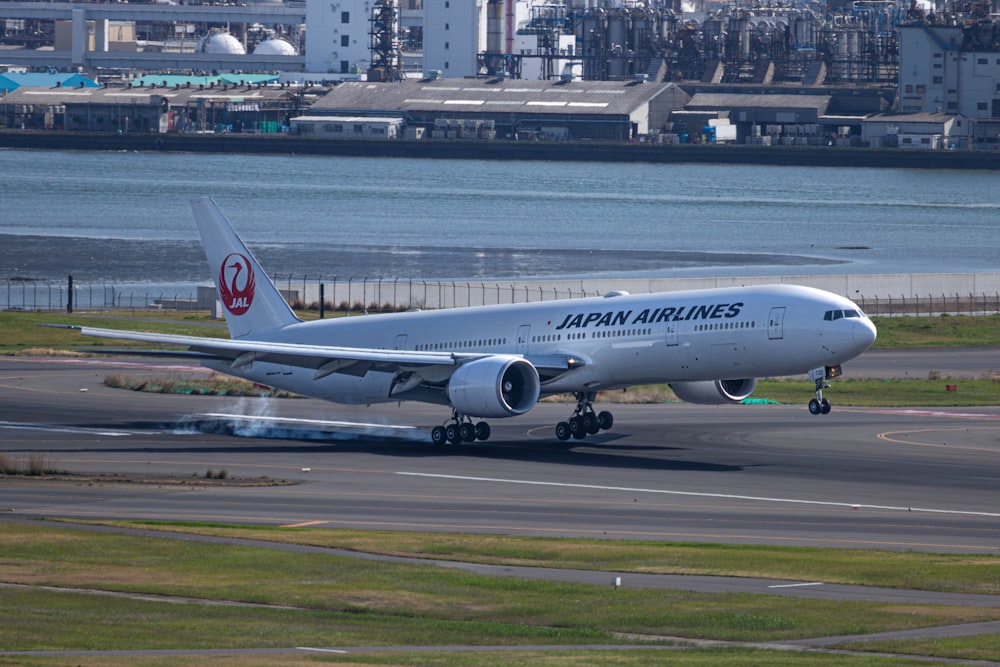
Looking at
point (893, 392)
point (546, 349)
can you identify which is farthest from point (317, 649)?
point (893, 392)

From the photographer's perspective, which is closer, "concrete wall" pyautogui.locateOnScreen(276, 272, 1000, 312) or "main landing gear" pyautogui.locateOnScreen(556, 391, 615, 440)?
"main landing gear" pyautogui.locateOnScreen(556, 391, 615, 440)

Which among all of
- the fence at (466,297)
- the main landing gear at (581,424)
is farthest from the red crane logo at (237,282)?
the fence at (466,297)

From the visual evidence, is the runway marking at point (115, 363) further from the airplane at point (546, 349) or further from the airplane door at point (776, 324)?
the airplane door at point (776, 324)

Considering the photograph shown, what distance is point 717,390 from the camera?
5788 cm

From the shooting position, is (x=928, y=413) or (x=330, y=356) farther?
(x=928, y=413)

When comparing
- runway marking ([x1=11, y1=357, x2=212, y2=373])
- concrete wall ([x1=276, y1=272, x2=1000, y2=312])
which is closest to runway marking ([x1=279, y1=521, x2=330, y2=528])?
runway marking ([x1=11, y1=357, x2=212, y2=373])

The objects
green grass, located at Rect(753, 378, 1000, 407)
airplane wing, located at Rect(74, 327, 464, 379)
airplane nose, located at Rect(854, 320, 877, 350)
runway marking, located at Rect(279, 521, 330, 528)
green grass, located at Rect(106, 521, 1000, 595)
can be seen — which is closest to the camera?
green grass, located at Rect(106, 521, 1000, 595)

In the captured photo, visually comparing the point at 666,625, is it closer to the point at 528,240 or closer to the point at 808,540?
the point at 808,540

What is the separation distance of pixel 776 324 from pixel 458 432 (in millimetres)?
11977

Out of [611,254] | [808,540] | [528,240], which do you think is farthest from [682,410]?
[528,240]

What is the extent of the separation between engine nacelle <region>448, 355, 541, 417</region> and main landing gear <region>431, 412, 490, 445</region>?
158cm

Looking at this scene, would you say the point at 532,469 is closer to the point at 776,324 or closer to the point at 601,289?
the point at 776,324

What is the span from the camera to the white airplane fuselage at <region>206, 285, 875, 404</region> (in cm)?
5253

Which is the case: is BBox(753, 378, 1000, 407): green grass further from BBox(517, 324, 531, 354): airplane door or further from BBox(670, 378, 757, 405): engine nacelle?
BBox(517, 324, 531, 354): airplane door
